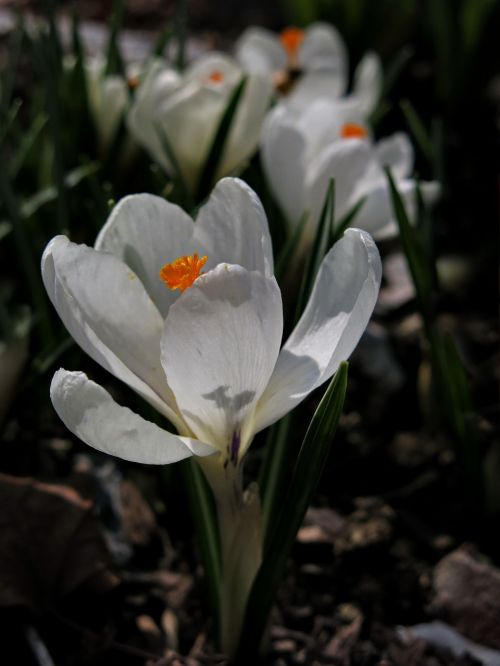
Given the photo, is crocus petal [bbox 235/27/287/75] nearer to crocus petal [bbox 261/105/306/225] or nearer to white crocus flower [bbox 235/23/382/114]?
white crocus flower [bbox 235/23/382/114]

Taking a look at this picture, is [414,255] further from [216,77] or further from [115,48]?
[115,48]

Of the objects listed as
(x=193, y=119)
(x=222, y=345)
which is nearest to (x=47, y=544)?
(x=222, y=345)

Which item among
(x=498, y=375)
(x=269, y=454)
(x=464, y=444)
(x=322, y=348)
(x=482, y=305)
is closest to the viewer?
(x=322, y=348)

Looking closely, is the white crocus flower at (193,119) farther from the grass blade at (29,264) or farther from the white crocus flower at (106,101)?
the grass blade at (29,264)

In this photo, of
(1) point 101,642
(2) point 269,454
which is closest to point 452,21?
(2) point 269,454

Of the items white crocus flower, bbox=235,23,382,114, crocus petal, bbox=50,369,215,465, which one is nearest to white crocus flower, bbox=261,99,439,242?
white crocus flower, bbox=235,23,382,114

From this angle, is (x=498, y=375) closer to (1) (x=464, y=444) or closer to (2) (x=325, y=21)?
(1) (x=464, y=444)
